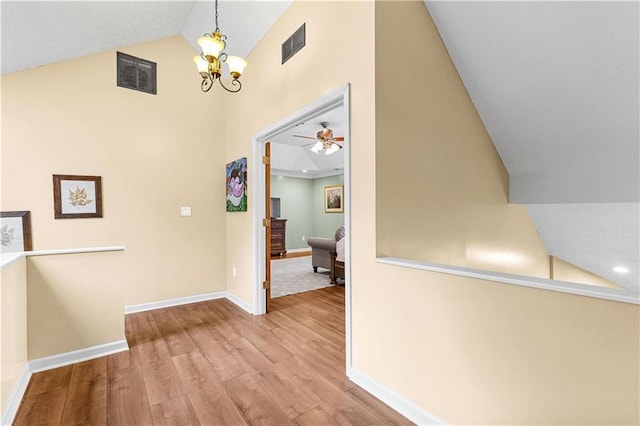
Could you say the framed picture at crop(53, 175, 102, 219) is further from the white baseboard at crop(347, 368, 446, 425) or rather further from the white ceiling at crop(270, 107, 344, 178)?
the white ceiling at crop(270, 107, 344, 178)

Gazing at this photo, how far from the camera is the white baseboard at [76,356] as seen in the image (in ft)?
7.32

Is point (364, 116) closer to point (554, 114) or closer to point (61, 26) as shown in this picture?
point (554, 114)

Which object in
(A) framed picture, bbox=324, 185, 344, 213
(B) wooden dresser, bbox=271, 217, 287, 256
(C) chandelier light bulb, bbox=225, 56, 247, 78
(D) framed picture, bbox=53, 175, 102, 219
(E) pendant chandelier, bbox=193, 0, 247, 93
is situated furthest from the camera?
A: (A) framed picture, bbox=324, 185, 344, 213

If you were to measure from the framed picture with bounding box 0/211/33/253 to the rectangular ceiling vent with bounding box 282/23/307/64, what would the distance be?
307 centimetres

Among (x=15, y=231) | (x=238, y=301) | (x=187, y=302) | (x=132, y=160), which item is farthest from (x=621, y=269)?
(x=15, y=231)

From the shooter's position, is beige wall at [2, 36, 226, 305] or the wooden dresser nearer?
beige wall at [2, 36, 226, 305]

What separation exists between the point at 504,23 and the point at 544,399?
230cm

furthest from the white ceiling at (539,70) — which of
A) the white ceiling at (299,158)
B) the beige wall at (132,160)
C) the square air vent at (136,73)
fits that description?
the white ceiling at (299,158)

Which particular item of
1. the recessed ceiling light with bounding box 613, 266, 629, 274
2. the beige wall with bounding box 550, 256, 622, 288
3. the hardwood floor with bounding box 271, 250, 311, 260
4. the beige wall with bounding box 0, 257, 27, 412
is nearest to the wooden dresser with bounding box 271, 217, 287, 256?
the hardwood floor with bounding box 271, 250, 311, 260

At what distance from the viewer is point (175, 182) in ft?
12.4

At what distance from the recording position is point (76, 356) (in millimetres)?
2369

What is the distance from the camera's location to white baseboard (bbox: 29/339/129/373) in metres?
2.23

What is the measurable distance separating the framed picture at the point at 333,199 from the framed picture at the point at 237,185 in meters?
4.79

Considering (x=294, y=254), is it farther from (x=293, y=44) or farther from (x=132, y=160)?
(x=293, y=44)
